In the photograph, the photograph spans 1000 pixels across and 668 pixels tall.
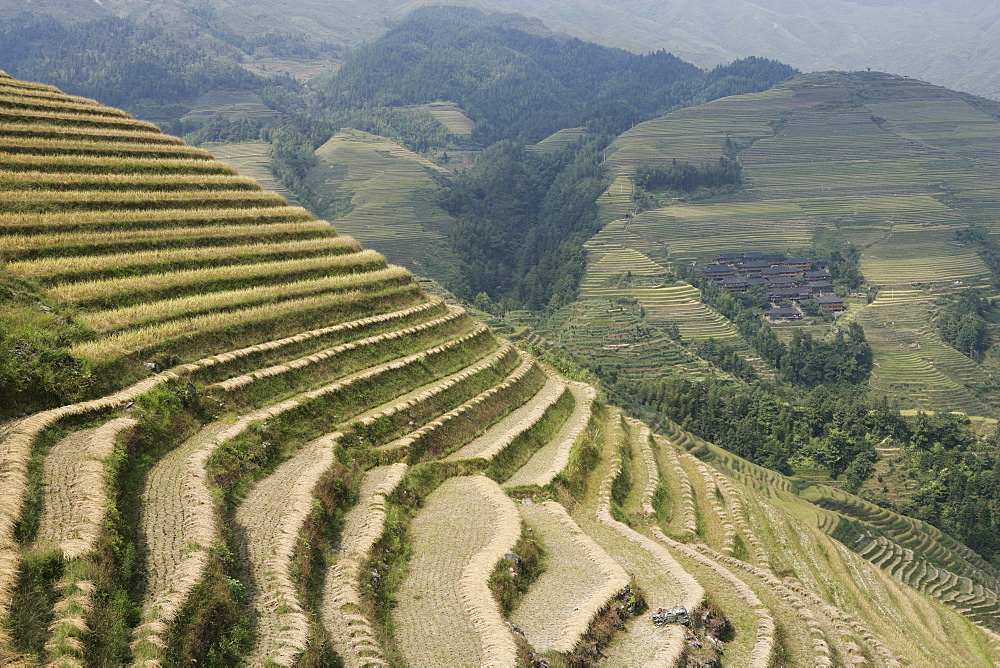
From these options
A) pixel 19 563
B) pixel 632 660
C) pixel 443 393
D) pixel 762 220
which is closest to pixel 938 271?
pixel 762 220

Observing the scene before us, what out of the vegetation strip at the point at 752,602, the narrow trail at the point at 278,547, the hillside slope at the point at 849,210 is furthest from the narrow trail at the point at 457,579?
the hillside slope at the point at 849,210

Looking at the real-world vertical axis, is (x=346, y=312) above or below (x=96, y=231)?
below

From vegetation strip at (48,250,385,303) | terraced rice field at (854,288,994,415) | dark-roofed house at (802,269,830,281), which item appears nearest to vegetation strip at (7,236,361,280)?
vegetation strip at (48,250,385,303)

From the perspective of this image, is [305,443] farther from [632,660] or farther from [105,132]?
[105,132]

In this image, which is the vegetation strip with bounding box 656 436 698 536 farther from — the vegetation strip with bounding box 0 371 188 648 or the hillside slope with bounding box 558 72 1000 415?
the hillside slope with bounding box 558 72 1000 415

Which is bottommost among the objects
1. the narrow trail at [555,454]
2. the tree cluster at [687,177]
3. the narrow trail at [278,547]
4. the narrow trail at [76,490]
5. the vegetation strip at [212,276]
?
the narrow trail at [555,454]

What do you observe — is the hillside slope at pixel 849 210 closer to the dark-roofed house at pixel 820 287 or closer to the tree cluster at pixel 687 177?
the tree cluster at pixel 687 177
